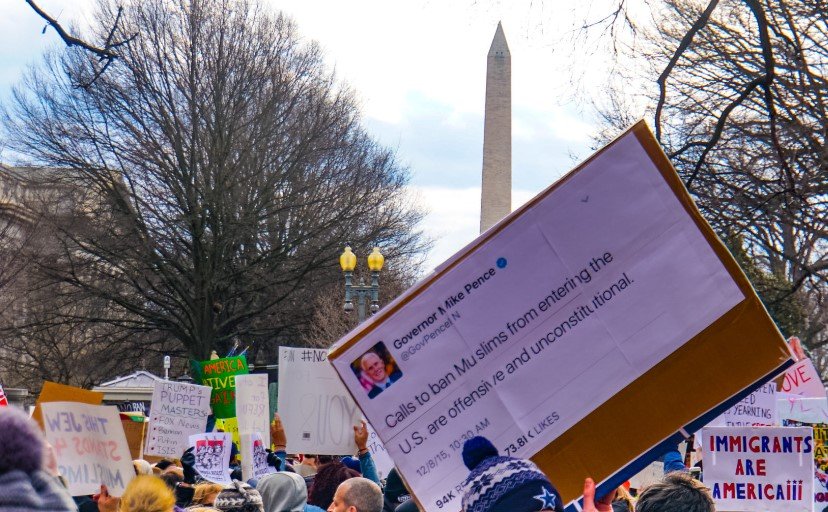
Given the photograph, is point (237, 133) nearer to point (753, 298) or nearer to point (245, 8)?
point (245, 8)

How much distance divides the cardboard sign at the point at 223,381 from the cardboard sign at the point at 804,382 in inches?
206

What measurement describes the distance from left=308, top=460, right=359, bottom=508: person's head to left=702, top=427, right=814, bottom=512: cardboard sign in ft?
7.12

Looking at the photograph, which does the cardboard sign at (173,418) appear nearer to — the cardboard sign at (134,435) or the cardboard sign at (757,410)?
the cardboard sign at (134,435)

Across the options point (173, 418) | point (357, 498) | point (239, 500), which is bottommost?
point (357, 498)

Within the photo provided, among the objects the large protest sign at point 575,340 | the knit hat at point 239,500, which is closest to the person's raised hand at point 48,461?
the large protest sign at point 575,340

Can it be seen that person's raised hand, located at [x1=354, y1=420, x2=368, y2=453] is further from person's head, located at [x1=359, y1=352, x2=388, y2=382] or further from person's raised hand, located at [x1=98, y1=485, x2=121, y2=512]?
person's head, located at [x1=359, y1=352, x2=388, y2=382]

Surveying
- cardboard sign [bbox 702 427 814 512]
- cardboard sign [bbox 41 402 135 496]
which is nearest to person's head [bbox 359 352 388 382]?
cardboard sign [bbox 41 402 135 496]

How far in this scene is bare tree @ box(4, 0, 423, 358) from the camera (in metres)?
32.6

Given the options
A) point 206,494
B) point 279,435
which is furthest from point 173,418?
point 206,494

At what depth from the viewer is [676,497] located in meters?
3.88

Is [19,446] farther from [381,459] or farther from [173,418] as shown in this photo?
[173,418]

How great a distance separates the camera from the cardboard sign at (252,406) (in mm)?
9500

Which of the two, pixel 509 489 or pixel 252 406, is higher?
pixel 252 406

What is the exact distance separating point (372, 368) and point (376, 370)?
2 centimetres
